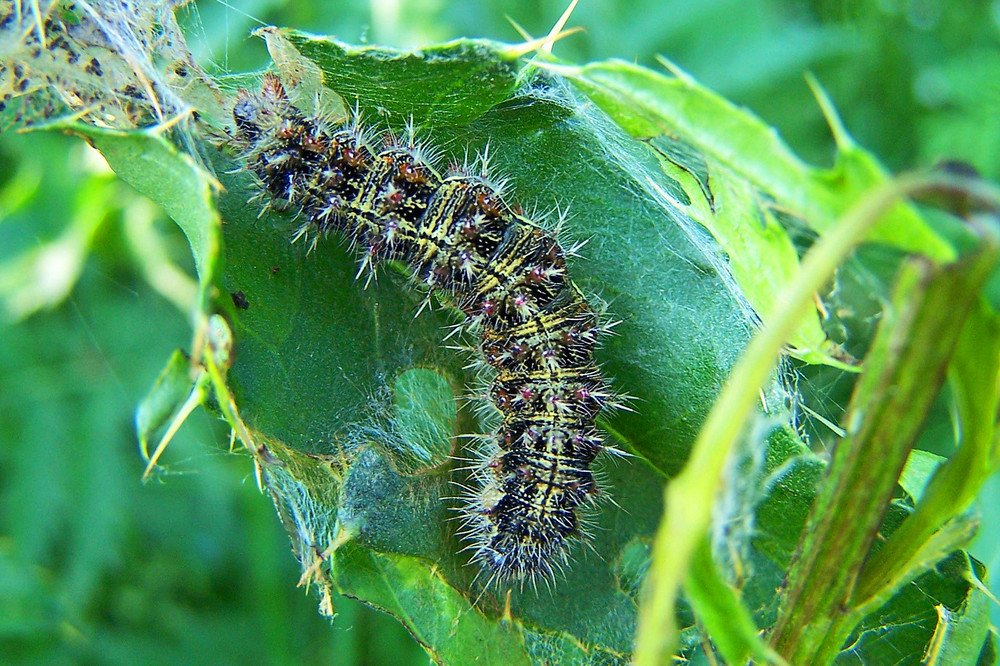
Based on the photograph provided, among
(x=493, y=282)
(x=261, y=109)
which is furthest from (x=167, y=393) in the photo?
(x=261, y=109)

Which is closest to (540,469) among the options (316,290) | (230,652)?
(316,290)

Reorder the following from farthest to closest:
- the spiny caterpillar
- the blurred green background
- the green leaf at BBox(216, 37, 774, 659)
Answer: the blurred green background < the spiny caterpillar < the green leaf at BBox(216, 37, 774, 659)

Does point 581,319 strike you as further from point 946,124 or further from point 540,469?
point 946,124

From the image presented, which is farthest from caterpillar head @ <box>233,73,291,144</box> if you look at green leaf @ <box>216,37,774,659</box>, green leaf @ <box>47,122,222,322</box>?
green leaf @ <box>47,122,222,322</box>

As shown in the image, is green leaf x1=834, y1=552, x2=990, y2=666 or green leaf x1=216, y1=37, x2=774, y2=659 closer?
green leaf x1=834, y1=552, x2=990, y2=666

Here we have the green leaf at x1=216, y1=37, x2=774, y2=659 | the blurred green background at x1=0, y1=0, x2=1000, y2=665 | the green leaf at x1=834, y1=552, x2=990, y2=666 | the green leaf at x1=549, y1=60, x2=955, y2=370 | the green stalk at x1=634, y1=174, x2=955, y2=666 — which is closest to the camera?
the green stalk at x1=634, y1=174, x2=955, y2=666

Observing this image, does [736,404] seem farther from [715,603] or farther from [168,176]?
[168,176]

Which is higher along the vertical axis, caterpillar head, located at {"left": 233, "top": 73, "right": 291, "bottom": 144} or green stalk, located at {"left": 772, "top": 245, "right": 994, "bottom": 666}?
caterpillar head, located at {"left": 233, "top": 73, "right": 291, "bottom": 144}

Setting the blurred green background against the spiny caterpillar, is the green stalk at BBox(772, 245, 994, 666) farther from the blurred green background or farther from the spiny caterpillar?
the blurred green background
